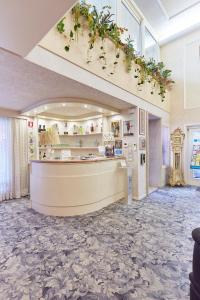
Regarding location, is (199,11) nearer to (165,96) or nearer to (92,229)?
(165,96)

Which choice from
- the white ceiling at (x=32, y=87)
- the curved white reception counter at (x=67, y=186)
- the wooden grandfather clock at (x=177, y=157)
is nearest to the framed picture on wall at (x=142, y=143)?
the white ceiling at (x=32, y=87)

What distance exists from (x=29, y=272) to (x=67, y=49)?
314 cm

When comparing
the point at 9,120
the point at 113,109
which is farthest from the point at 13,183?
the point at 113,109

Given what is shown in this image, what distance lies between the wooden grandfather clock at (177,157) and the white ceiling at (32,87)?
3055 millimetres

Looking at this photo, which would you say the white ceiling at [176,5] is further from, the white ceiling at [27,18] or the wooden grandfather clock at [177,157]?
the white ceiling at [27,18]

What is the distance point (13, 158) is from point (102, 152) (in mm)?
2633

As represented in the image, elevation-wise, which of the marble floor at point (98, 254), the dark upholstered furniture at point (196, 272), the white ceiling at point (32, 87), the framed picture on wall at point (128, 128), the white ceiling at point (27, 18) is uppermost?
the white ceiling at point (32, 87)

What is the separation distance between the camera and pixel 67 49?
9.40 ft

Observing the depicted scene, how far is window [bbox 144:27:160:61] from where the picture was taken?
20.3 feet

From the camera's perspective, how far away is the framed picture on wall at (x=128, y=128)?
16.5ft

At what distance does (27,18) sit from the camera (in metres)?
1.55

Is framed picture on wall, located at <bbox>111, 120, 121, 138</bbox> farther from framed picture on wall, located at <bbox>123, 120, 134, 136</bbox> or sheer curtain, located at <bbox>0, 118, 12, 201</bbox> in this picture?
sheer curtain, located at <bbox>0, 118, 12, 201</bbox>

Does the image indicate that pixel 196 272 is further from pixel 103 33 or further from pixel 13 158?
pixel 13 158

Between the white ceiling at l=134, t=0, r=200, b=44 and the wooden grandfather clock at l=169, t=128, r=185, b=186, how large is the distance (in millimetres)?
3604
